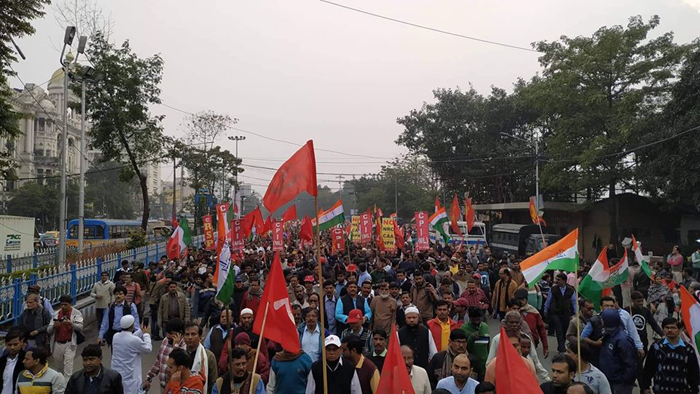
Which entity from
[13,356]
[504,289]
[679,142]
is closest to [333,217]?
[504,289]

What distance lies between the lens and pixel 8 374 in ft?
17.9

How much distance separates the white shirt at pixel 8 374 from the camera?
211 inches

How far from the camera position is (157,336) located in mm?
11625

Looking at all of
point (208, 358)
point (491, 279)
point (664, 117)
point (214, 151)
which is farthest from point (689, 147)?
point (214, 151)

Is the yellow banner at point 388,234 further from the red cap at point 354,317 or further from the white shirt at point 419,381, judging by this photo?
the white shirt at point 419,381

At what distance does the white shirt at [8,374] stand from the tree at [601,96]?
25225 mm

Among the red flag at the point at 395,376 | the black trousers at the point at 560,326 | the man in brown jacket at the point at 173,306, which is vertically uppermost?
the red flag at the point at 395,376

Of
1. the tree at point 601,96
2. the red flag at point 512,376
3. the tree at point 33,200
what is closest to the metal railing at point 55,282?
the red flag at point 512,376

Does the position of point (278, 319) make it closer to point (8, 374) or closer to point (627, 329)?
point (8, 374)

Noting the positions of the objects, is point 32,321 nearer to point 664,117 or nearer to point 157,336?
point 157,336

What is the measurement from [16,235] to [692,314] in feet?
91.4

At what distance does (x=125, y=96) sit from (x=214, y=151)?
1601 centimetres

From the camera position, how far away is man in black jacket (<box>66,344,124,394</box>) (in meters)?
4.91

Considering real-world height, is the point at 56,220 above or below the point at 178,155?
below
